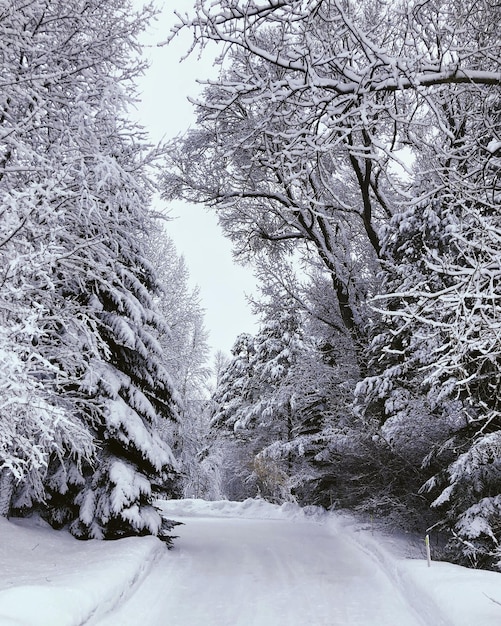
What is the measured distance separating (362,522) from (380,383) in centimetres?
541

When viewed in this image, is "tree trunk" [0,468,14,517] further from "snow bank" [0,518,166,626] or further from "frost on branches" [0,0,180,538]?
"snow bank" [0,518,166,626]

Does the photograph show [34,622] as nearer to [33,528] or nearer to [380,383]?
[33,528]

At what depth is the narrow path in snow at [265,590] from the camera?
628 cm

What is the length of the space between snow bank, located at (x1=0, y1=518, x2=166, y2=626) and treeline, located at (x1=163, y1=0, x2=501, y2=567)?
12.6ft

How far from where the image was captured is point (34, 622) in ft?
14.8

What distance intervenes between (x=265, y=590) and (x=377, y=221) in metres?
12.4

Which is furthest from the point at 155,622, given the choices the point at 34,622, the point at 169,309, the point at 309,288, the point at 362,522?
the point at 169,309

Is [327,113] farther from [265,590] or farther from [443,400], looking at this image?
→ [265,590]

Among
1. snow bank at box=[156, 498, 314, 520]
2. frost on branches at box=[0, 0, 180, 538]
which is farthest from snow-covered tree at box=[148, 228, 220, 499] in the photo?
frost on branches at box=[0, 0, 180, 538]

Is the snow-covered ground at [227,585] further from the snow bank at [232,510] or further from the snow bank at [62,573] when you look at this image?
the snow bank at [232,510]

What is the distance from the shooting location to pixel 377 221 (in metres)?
17.2

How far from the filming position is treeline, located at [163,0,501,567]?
3900 mm

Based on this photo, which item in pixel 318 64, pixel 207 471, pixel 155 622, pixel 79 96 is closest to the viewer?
pixel 318 64

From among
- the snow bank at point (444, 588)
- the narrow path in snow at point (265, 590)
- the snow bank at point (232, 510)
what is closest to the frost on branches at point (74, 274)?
the narrow path in snow at point (265, 590)
